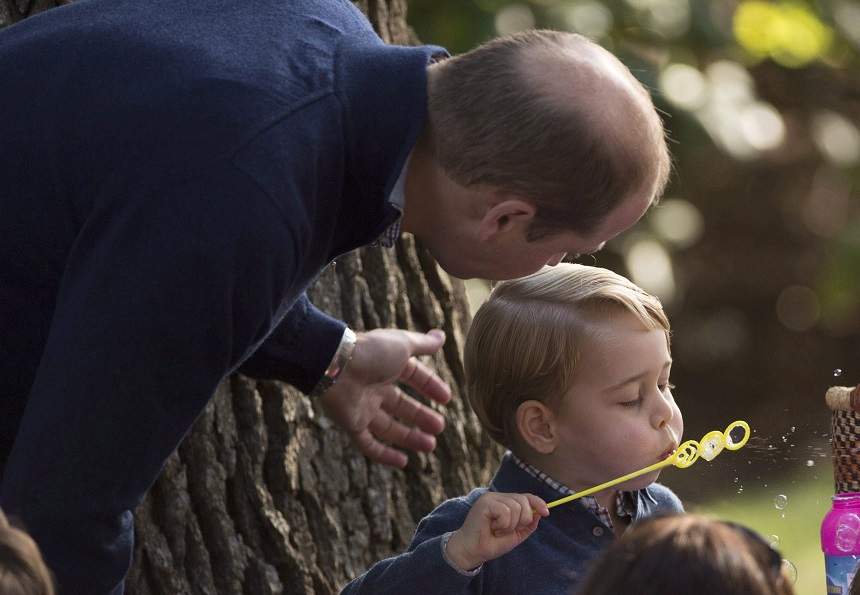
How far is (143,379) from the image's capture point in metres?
1.94

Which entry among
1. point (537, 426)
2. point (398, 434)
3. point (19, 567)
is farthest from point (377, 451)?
point (19, 567)

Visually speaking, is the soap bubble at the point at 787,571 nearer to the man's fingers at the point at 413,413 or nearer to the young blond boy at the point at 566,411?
the young blond boy at the point at 566,411

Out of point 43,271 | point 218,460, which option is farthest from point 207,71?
point 218,460

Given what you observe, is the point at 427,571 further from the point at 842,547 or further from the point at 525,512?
the point at 842,547

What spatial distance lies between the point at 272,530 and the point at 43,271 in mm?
1136

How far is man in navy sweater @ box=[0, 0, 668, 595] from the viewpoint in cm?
193

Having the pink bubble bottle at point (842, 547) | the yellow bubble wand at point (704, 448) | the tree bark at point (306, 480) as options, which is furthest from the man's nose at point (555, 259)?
the tree bark at point (306, 480)

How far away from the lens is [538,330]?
2398mm

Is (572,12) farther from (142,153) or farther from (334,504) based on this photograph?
(142,153)

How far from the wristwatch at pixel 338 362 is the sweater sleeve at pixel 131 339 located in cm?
78

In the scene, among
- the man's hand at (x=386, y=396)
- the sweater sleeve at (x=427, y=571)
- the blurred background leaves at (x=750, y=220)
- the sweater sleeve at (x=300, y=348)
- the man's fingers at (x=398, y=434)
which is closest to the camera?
the sweater sleeve at (x=427, y=571)

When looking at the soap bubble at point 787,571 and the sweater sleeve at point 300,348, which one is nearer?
the soap bubble at point 787,571

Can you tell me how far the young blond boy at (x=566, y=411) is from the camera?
2.32 meters

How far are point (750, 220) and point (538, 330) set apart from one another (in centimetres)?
499
